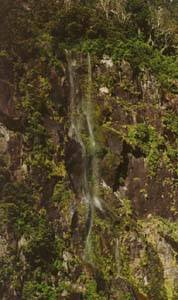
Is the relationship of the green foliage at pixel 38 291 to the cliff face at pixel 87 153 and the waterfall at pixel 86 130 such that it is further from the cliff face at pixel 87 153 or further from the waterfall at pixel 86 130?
the waterfall at pixel 86 130

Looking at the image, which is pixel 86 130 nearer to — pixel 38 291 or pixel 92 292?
pixel 92 292

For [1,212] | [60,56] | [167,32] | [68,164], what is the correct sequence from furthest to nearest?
1. [167,32]
2. [60,56]
3. [68,164]
4. [1,212]

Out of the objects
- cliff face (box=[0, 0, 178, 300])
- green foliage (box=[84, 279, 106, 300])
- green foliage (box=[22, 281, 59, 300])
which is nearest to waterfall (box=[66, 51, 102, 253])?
cliff face (box=[0, 0, 178, 300])

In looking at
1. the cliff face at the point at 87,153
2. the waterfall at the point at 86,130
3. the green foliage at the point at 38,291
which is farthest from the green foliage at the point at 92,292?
the waterfall at the point at 86,130

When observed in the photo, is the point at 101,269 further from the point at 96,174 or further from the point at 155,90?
the point at 155,90

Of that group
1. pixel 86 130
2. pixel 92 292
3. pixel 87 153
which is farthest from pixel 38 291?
pixel 86 130

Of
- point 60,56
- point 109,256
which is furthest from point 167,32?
point 109,256

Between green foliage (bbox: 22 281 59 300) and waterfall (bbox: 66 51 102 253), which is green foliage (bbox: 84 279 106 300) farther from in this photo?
waterfall (bbox: 66 51 102 253)
